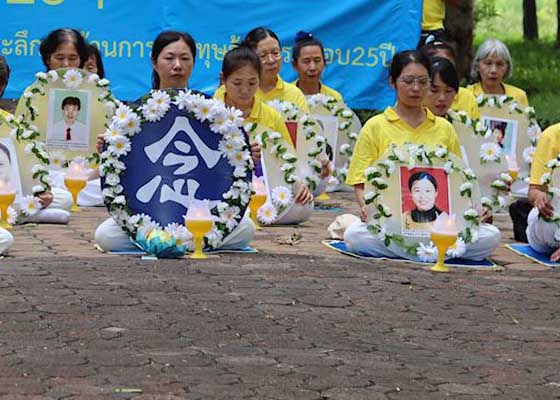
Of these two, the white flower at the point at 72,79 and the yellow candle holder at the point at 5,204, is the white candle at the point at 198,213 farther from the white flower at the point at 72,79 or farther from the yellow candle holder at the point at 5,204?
the white flower at the point at 72,79

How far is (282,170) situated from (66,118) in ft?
6.37

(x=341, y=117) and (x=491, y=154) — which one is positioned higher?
(x=341, y=117)

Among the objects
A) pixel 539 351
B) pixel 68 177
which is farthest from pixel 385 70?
pixel 539 351

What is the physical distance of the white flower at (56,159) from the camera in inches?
466

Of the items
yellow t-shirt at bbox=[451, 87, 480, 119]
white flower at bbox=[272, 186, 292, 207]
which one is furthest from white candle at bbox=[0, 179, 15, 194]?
yellow t-shirt at bbox=[451, 87, 480, 119]

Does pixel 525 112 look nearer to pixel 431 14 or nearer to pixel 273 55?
pixel 273 55

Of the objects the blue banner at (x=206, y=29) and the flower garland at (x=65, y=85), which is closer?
the flower garland at (x=65, y=85)

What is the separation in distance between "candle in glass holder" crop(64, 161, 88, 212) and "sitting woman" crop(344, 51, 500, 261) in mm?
2297

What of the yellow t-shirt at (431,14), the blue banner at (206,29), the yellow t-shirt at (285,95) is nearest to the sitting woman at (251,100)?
the yellow t-shirt at (285,95)

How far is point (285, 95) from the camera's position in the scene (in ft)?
40.1

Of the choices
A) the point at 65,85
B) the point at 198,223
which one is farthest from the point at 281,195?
the point at 65,85

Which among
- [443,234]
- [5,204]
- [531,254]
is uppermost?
[5,204]

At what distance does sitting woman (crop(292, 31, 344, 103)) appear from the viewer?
1295 cm

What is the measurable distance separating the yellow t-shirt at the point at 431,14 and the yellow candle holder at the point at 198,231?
6.44 meters
